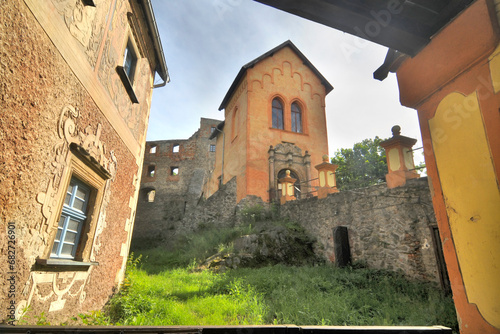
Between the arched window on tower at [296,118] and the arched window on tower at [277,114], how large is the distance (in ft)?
2.89

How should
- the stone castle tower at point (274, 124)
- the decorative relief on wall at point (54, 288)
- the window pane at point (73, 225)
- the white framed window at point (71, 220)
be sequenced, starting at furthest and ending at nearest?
the stone castle tower at point (274, 124) → the window pane at point (73, 225) → the white framed window at point (71, 220) → the decorative relief on wall at point (54, 288)

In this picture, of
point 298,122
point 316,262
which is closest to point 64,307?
point 316,262

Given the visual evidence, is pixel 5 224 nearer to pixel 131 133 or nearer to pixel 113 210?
pixel 113 210

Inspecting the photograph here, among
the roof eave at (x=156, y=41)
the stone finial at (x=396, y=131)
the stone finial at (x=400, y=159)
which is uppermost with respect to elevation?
the roof eave at (x=156, y=41)

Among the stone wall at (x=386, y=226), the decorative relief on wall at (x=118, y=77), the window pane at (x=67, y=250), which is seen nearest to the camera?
the window pane at (x=67, y=250)

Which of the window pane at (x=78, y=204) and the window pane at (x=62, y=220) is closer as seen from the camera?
the window pane at (x=62, y=220)

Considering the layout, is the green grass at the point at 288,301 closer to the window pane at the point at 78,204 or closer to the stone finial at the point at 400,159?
the window pane at the point at 78,204

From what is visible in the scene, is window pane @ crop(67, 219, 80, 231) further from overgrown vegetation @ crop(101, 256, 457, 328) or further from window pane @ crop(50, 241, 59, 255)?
overgrown vegetation @ crop(101, 256, 457, 328)

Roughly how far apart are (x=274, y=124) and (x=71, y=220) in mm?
14257

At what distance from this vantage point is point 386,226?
7.80 meters

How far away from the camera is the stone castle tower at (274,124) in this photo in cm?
1539

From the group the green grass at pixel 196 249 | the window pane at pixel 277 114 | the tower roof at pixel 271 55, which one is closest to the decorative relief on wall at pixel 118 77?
the green grass at pixel 196 249

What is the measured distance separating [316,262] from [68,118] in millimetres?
9445

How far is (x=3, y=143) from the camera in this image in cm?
228
